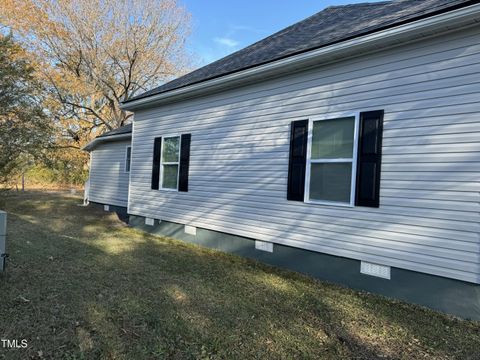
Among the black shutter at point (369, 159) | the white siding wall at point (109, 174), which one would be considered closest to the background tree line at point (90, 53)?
the white siding wall at point (109, 174)

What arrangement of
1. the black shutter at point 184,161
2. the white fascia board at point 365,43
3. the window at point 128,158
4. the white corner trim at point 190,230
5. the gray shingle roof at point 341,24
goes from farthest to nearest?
the window at point 128,158 → the black shutter at point 184,161 → the white corner trim at point 190,230 → the gray shingle roof at point 341,24 → the white fascia board at point 365,43

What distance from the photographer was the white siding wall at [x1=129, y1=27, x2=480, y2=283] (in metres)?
4.02

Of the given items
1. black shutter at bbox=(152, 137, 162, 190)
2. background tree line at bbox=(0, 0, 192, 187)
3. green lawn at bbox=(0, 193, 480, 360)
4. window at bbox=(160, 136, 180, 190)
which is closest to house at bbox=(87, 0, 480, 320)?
green lawn at bbox=(0, 193, 480, 360)

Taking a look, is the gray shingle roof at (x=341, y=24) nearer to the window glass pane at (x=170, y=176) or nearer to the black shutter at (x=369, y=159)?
the black shutter at (x=369, y=159)

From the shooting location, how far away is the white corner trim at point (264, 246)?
241 inches

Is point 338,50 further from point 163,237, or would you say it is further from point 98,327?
point 163,237

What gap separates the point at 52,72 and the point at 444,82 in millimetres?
21613

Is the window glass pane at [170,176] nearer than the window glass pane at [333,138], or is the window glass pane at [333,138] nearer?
the window glass pane at [333,138]

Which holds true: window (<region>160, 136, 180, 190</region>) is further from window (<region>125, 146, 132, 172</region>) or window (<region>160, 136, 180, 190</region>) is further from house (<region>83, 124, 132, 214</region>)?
window (<region>125, 146, 132, 172</region>)

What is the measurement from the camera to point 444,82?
421 cm

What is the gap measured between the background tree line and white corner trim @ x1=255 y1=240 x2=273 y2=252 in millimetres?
14699

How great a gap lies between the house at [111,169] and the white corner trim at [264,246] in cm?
722

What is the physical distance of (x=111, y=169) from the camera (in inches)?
529

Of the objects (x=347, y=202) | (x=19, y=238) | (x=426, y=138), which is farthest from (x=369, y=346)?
(x=19, y=238)
